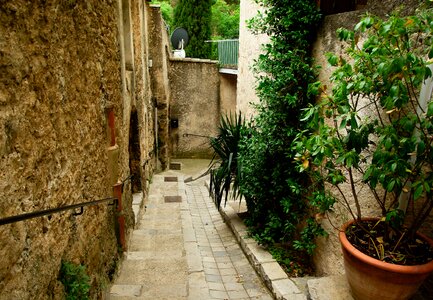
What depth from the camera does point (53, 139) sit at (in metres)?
1.89

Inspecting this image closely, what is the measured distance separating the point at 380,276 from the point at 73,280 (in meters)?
2.13

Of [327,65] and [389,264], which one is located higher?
[327,65]

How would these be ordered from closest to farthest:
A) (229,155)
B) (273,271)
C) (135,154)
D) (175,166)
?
(273,271)
(229,155)
(135,154)
(175,166)

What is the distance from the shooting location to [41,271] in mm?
1681

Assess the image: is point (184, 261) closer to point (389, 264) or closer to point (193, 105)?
point (389, 264)

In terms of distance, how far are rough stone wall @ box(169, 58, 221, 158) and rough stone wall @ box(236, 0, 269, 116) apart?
532 centimetres

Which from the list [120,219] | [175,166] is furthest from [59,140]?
[175,166]

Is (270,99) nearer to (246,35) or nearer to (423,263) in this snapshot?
(423,263)

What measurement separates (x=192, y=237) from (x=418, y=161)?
365 cm

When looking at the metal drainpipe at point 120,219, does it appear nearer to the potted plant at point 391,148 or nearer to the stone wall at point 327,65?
the potted plant at point 391,148

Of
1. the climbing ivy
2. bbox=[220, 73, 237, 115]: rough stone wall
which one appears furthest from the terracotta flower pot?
bbox=[220, 73, 237, 115]: rough stone wall

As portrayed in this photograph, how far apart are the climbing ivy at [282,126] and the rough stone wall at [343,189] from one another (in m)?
0.12

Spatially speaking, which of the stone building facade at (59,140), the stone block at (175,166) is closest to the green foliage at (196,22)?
the stone block at (175,166)

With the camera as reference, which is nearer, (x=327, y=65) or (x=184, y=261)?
(x=327, y=65)
